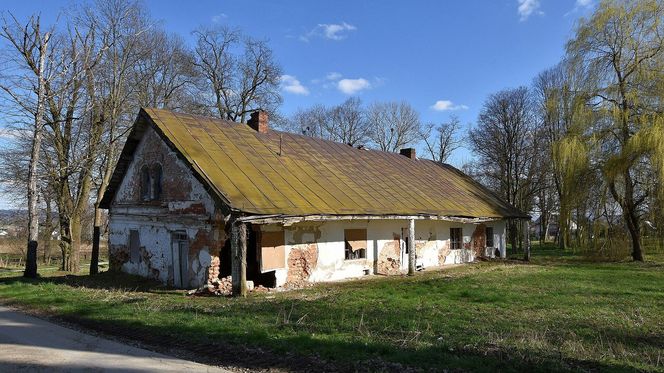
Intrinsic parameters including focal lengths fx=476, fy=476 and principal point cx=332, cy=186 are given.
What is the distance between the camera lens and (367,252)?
59.7 feet

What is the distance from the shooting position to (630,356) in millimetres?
6867

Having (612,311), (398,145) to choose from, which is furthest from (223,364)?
(398,145)

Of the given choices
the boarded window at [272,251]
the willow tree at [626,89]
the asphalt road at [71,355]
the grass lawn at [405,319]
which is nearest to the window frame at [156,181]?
the grass lawn at [405,319]

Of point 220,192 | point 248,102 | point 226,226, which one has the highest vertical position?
point 248,102

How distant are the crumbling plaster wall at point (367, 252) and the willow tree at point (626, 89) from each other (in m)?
7.35

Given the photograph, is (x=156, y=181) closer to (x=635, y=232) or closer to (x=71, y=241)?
(x=71, y=241)

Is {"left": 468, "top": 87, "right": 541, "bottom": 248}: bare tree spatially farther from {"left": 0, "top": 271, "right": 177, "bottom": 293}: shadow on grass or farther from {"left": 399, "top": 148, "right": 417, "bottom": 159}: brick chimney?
{"left": 0, "top": 271, "right": 177, "bottom": 293}: shadow on grass

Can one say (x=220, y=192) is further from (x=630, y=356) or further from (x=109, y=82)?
(x=109, y=82)

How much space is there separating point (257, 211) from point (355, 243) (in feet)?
17.1

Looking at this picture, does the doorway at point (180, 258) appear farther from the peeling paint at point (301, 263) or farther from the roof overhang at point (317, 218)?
the peeling paint at point (301, 263)

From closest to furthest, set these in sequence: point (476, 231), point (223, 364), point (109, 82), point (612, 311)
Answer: point (223, 364)
point (612, 311)
point (109, 82)
point (476, 231)

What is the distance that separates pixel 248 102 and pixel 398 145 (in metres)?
19.2

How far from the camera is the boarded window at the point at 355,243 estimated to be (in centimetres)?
1750

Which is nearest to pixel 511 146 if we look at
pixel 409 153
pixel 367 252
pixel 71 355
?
pixel 409 153
